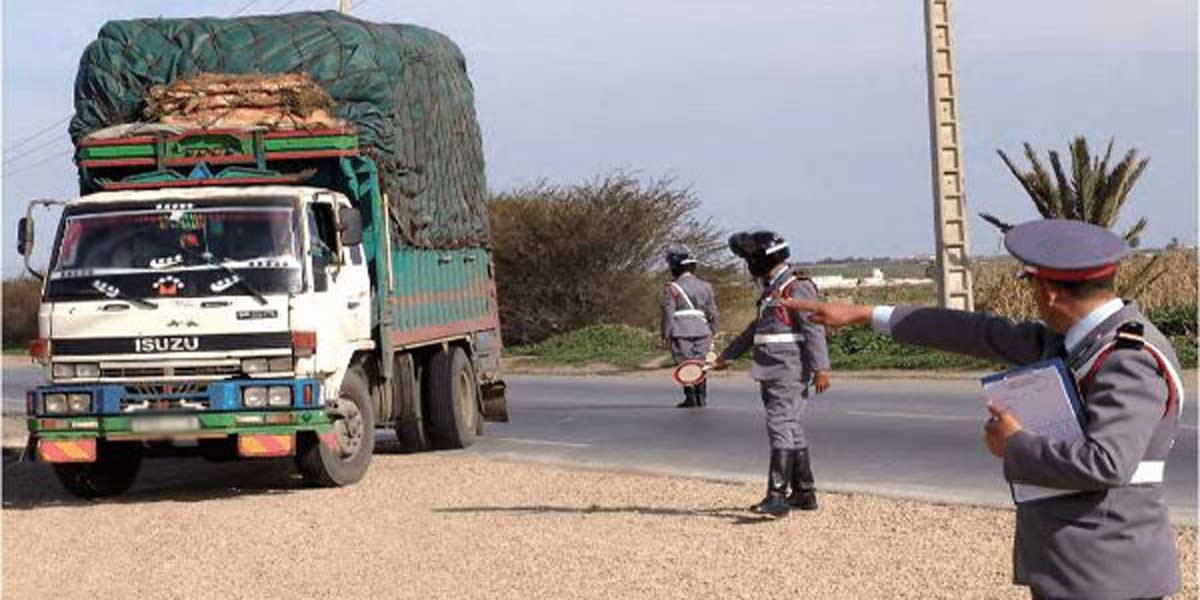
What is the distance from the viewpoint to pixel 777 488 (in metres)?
10.4

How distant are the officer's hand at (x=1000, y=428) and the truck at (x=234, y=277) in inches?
338

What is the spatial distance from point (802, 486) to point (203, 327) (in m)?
4.38

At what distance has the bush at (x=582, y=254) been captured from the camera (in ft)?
121

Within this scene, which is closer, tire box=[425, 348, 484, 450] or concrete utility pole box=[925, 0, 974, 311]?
tire box=[425, 348, 484, 450]

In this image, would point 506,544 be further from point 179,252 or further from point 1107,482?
point 1107,482

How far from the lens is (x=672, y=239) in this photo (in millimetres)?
37250

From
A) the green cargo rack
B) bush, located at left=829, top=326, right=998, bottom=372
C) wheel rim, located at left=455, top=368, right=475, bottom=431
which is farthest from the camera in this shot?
bush, located at left=829, top=326, right=998, bottom=372

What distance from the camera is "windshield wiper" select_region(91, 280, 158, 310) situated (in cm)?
1244

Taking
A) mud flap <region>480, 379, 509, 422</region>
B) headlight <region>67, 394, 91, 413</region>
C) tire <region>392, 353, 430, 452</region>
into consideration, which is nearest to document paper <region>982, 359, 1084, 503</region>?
headlight <region>67, 394, 91, 413</region>

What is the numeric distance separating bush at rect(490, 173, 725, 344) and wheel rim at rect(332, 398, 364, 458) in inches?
923

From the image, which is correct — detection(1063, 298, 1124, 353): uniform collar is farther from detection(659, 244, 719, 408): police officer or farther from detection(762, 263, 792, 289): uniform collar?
Answer: detection(659, 244, 719, 408): police officer

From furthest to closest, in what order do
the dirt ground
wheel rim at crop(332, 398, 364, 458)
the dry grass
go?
the dry grass → wheel rim at crop(332, 398, 364, 458) → the dirt ground

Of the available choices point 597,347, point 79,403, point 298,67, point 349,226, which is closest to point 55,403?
point 79,403

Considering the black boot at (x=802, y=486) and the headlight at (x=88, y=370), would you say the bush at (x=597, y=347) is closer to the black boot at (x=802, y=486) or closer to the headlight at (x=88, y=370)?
the headlight at (x=88, y=370)
